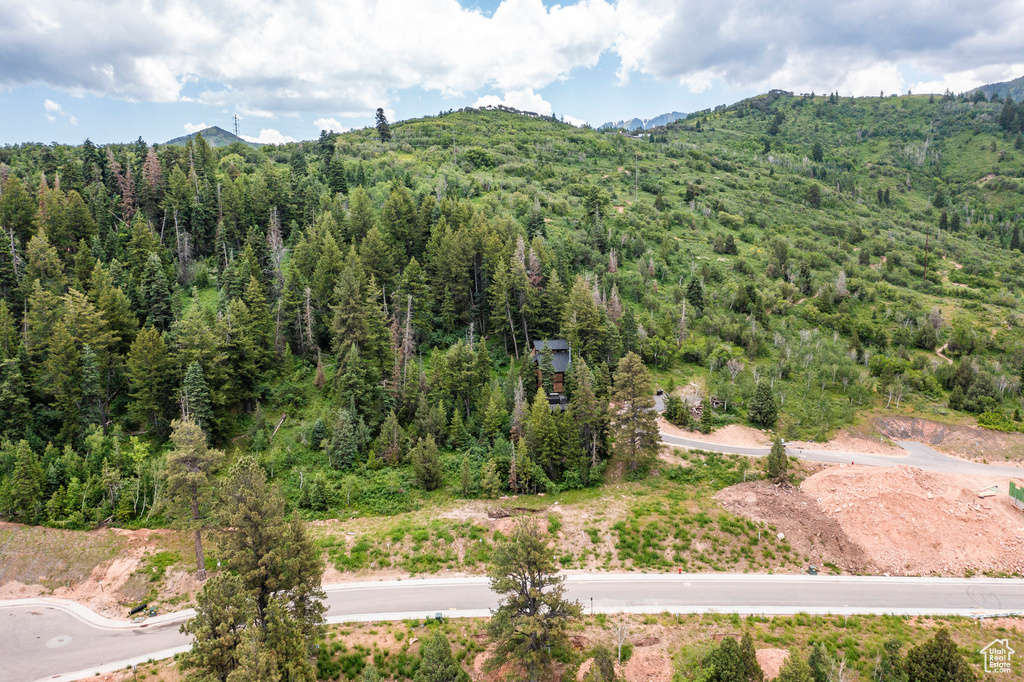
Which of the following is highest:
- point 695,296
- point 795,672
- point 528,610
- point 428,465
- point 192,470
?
point 695,296

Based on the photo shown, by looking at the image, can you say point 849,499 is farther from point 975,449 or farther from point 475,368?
point 475,368

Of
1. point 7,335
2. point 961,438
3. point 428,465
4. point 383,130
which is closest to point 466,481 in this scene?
point 428,465

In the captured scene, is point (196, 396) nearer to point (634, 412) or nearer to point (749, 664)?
point (634, 412)

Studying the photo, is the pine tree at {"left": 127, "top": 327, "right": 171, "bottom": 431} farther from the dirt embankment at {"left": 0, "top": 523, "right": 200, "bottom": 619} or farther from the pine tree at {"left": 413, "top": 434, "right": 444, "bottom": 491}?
the pine tree at {"left": 413, "top": 434, "right": 444, "bottom": 491}

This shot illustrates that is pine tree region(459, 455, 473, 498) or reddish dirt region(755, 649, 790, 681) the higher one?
pine tree region(459, 455, 473, 498)

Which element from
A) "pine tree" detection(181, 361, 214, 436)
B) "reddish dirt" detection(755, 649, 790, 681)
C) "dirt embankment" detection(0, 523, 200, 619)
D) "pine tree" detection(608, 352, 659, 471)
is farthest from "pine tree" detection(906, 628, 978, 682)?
"pine tree" detection(181, 361, 214, 436)

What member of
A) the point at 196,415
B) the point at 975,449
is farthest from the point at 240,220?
the point at 975,449
